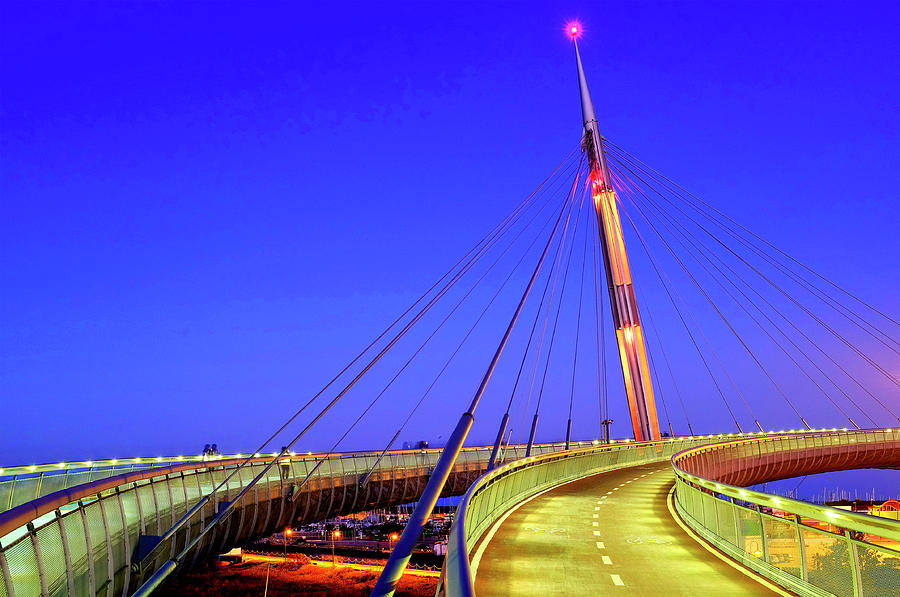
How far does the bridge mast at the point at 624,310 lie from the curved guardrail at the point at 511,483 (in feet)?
→ 6.22

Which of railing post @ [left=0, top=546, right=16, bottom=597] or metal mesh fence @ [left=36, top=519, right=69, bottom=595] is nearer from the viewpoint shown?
railing post @ [left=0, top=546, right=16, bottom=597]

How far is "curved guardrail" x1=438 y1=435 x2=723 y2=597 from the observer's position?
18.4ft

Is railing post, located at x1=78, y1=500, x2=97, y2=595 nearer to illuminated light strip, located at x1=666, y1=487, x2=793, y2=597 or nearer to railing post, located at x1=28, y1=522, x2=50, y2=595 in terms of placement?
railing post, located at x1=28, y1=522, x2=50, y2=595

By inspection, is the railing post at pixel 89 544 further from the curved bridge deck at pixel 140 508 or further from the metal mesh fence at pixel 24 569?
the metal mesh fence at pixel 24 569

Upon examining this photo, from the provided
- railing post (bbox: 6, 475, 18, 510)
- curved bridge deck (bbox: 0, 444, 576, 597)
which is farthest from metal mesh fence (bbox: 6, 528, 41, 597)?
railing post (bbox: 6, 475, 18, 510)

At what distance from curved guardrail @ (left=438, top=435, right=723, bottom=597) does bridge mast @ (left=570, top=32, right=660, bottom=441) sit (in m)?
1.90

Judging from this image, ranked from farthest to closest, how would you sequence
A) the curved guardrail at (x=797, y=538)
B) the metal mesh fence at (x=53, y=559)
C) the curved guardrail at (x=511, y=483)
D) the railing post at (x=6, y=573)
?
the metal mesh fence at (x=53, y=559), the railing post at (x=6, y=573), the curved guardrail at (x=797, y=538), the curved guardrail at (x=511, y=483)

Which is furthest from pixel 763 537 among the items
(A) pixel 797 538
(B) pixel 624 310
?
(B) pixel 624 310

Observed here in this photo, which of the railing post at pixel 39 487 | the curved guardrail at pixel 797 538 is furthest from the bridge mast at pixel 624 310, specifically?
the railing post at pixel 39 487

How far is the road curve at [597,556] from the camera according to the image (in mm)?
10984

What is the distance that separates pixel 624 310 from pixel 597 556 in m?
31.2

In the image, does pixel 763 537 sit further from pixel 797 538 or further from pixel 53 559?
pixel 53 559

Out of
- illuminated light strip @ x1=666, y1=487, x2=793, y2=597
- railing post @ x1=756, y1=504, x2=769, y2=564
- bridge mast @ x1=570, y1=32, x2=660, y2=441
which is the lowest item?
illuminated light strip @ x1=666, y1=487, x2=793, y2=597

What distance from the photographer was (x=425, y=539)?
94.9 meters
